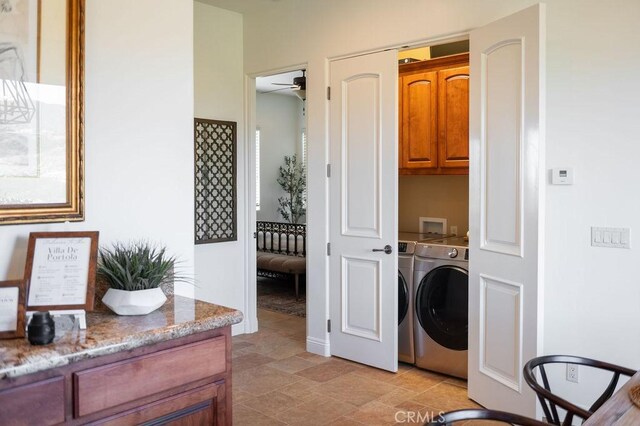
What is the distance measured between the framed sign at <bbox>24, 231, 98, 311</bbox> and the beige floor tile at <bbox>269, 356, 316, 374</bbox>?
2.51 meters

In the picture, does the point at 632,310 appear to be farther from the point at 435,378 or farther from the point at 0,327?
the point at 0,327

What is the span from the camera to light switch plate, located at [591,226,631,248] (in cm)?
287

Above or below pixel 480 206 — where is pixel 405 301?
below

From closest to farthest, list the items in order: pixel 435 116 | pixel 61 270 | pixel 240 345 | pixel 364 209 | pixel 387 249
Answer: pixel 61 270, pixel 387 249, pixel 364 209, pixel 435 116, pixel 240 345

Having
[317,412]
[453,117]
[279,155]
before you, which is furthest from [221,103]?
[279,155]

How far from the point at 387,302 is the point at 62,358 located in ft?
9.24

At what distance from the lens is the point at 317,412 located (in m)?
3.30

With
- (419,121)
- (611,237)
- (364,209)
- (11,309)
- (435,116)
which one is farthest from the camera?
(419,121)

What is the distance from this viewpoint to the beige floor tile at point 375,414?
10.4 feet

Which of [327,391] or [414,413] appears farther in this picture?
[327,391]

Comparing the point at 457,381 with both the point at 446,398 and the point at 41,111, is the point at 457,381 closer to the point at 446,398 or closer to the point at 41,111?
the point at 446,398

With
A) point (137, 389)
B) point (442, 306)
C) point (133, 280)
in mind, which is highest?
point (133, 280)

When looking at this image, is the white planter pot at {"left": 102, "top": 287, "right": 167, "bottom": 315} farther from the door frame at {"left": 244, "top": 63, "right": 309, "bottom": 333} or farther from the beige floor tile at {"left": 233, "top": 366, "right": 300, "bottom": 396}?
the door frame at {"left": 244, "top": 63, "right": 309, "bottom": 333}

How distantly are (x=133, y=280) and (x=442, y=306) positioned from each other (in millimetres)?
2574
